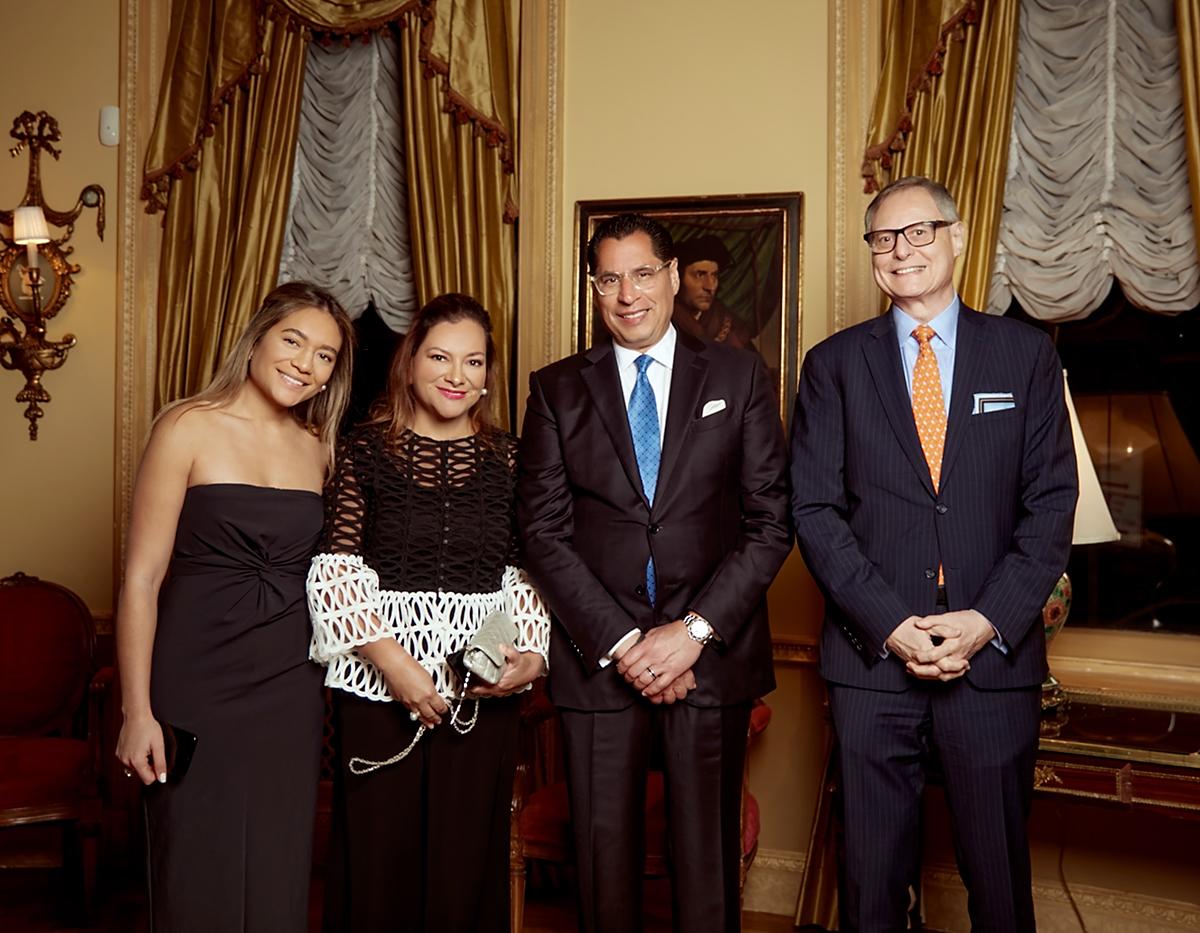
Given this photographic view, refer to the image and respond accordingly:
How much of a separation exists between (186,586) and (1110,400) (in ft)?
9.70

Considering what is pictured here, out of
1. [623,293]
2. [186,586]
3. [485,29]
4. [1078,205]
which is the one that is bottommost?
[186,586]

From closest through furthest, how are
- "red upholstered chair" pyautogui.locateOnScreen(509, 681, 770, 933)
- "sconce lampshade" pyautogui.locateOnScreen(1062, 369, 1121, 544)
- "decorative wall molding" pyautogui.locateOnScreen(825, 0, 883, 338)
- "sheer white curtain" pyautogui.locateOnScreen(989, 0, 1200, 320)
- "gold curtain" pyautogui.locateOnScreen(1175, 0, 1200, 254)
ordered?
"red upholstered chair" pyautogui.locateOnScreen(509, 681, 770, 933) < "sconce lampshade" pyautogui.locateOnScreen(1062, 369, 1121, 544) < "gold curtain" pyautogui.locateOnScreen(1175, 0, 1200, 254) < "sheer white curtain" pyautogui.locateOnScreen(989, 0, 1200, 320) < "decorative wall molding" pyautogui.locateOnScreen(825, 0, 883, 338)

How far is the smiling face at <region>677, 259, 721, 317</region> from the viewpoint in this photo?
161 inches

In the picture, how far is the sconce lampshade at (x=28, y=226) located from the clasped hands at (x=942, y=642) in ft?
12.5

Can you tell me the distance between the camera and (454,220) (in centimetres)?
437

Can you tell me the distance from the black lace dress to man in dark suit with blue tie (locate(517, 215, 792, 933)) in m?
0.17

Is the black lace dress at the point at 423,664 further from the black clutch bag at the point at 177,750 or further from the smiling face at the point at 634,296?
the smiling face at the point at 634,296

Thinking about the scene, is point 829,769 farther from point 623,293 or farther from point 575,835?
point 623,293

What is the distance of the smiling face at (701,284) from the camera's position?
409cm

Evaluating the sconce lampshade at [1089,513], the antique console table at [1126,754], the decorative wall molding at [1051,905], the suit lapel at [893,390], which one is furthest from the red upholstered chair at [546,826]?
the sconce lampshade at [1089,513]

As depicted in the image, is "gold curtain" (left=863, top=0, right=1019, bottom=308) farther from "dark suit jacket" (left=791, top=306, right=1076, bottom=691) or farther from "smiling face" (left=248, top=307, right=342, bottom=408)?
"smiling face" (left=248, top=307, right=342, bottom=408)

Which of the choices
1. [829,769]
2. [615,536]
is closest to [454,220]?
[615,536]

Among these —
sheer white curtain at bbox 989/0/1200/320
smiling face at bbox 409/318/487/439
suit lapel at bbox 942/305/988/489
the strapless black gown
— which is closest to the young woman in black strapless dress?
the strapless black gown

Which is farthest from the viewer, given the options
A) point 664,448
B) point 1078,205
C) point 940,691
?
point 1078,205
